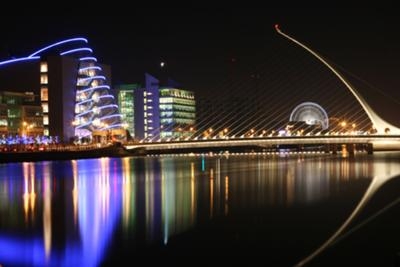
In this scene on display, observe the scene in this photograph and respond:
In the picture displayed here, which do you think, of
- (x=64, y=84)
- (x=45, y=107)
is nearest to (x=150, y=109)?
(x=64, y=84)

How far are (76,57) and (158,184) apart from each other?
172 ft

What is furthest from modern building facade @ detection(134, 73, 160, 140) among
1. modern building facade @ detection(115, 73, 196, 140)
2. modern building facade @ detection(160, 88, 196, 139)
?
modern building facade @ detection(160, 88, 196, 139)

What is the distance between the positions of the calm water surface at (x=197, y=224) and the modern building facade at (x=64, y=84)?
46769 millimetres

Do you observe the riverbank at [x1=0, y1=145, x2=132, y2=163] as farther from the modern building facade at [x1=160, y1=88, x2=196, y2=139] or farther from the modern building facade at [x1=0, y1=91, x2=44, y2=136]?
the modern building facade at [x1=160, y1=88, x2=196, y2=139]

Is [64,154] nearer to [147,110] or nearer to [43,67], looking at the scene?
[43,67]

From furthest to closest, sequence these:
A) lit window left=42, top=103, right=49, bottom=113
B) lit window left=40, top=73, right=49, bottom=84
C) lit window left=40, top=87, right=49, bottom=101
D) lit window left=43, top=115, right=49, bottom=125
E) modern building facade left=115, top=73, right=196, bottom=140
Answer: modern building facade left=115, top=73, right=196, bottom=140 < lit window left=40, top=73, right=49, bottom=84 < lit window left=40, top=87, right=49, bottom=101 < lit window left=42, top=103, right=49, bottom=113 < lit window left=43, top=115, right=49, bottom=125

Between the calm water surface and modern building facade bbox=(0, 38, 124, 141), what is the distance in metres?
46.8

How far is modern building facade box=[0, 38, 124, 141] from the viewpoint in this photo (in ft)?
240

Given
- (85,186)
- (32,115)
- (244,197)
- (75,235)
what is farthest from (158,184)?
(32,115)

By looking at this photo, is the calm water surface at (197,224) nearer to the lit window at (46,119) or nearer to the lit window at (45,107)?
the lit window at (46,119)

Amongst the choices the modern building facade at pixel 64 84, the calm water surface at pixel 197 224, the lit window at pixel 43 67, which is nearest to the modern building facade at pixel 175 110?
the modern building facade at pixel 64 84

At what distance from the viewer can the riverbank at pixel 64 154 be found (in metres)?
53.9

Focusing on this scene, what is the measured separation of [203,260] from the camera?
11453 millimetres

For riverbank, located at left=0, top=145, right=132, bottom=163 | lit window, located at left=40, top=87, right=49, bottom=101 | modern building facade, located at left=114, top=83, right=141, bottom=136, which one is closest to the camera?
riverbank, located at left=0, top=145, right=132, bottom=163
